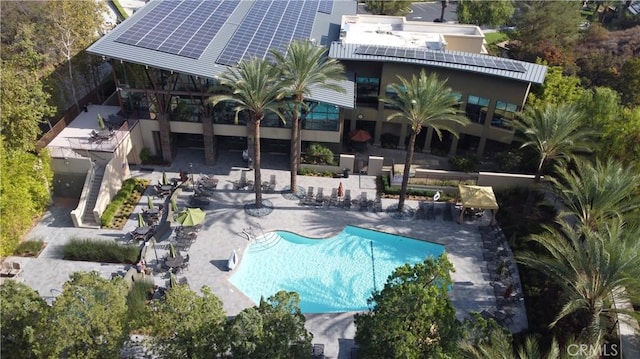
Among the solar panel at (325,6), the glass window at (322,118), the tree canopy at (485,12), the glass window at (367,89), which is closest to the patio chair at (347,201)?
the glass window at (322,118)

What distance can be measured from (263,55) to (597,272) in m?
25.2

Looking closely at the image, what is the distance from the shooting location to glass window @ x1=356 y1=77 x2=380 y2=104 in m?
37.8

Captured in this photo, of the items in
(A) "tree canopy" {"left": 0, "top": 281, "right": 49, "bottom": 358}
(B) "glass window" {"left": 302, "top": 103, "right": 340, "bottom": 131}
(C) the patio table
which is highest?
(B) "glass window" {"left": 302, "top": 103, "right": 340, "bottom": 131}

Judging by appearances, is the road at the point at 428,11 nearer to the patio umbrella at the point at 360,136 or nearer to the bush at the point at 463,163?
the patio umbrella at the point at 360,136

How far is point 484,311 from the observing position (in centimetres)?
2473

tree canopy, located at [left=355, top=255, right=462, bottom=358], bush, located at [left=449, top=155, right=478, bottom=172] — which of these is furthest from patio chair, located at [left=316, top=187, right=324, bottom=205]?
tree canopy, located at [left=355, top=255, right=462, bottom=358]

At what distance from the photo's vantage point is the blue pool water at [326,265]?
84.6ft

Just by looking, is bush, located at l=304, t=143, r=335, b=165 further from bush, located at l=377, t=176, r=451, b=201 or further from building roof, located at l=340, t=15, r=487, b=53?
building roof, located at l=340, t=15, r=487, b=53

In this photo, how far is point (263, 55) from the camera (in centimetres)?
3412

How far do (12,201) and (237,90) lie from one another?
13555mm

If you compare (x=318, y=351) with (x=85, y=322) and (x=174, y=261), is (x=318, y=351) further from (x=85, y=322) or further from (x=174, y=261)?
(x=85, y=322)

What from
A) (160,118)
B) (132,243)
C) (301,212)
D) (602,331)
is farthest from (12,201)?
(602,331)

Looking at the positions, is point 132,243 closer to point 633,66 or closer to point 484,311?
point 484,311

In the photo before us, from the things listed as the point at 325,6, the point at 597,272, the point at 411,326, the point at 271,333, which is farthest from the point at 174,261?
the point at 325,6
